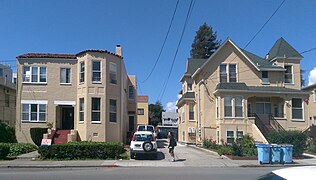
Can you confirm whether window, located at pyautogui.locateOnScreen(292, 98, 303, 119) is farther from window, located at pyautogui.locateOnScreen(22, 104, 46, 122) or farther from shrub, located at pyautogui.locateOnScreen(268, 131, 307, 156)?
window, located at pyautogui.locateOnScreen(22, 104, 46, 122)

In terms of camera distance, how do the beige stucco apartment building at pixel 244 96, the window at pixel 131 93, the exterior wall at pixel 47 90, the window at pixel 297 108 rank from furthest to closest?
the window at pixel 131 93 → the window at pixel 297 108 → the beige stucco apartment building at pixel 244 96 → the exterior wall at pixel 47 90

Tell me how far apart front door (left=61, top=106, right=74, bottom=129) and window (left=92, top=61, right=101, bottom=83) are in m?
4.16

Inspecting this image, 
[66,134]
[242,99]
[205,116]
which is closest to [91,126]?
[66,134]

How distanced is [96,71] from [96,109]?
323 cm

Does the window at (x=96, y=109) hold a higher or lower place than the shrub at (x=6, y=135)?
higher

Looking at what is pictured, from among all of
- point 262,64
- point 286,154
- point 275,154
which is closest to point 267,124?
point 262,64

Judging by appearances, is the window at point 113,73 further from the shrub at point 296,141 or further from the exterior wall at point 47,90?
the shrub at point 296,141

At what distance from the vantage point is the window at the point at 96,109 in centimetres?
3134

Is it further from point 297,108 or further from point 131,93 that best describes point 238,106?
point 131,93

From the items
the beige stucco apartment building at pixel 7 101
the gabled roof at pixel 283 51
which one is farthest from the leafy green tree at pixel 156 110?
the gabled roof at pixel 283 51

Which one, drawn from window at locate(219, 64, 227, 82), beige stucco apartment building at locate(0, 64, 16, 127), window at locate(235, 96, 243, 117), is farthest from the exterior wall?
window at locate(235, 96, 243, 117)

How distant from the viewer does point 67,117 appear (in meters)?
34.1

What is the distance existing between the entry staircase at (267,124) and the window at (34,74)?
1983cm

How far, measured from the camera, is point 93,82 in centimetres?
3161
